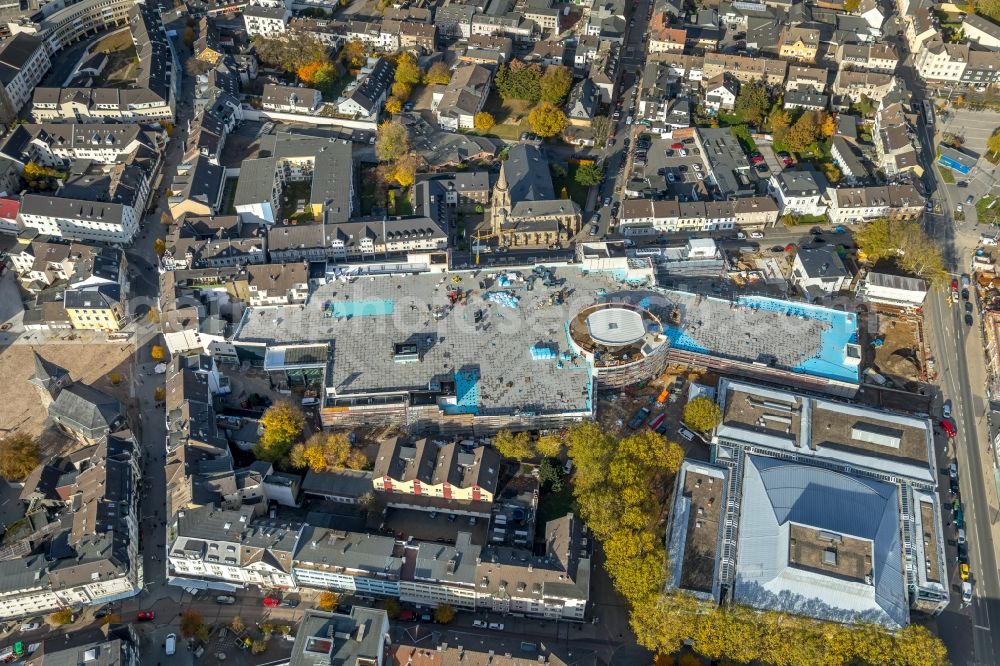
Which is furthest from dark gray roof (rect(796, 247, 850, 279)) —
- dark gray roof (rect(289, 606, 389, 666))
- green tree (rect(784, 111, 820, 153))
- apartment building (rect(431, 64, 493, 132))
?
dark gray roof (rect(289, 606, 389, 666))

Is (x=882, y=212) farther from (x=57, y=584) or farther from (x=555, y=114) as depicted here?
(x=57, y=584)

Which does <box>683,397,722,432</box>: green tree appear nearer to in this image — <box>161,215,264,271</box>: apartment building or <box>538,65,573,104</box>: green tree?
<box>161,215,264,271</box>: apartment building

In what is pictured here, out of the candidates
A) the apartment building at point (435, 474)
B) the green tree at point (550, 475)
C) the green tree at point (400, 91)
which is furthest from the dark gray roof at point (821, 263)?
the green tree at point (400, 91)

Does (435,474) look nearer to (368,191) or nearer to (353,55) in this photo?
(368,191)

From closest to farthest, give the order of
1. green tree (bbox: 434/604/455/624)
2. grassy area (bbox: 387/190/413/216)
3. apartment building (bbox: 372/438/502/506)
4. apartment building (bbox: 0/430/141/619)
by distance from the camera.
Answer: apartment building (bbox: 0/430/141/619) → green tree (bbox: 434/604/455/624) → apartment building (bbox: 372/438/502/506) → grassy area (bbox: 387/190/413/216)

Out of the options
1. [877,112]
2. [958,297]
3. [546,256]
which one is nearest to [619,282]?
[546,256]

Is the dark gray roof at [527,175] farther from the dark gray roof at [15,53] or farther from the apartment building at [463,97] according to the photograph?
the dark gray roof at [15,53]
